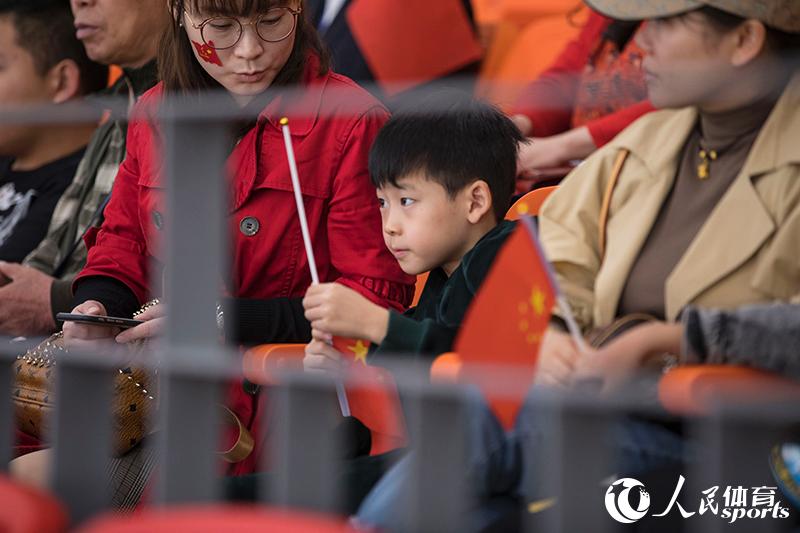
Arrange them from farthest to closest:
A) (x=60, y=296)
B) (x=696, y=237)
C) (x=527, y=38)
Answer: (x=527, y=38), (x=60, y=296), (x=696, y=237)

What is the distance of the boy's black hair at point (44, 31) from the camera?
2682mm

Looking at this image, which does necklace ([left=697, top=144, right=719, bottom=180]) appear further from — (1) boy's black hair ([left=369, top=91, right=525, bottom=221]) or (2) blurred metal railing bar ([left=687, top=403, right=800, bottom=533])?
(2) blurred metal railing bar ([left=687, top=403, right=800, bottom=533])

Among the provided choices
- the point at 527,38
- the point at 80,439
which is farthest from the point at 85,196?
the point at 527,38

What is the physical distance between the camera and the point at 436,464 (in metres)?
1.21

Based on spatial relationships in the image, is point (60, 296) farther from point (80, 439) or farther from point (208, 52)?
point (80, 439)

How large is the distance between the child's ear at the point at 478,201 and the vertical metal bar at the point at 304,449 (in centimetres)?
62

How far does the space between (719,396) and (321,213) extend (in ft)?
3.33

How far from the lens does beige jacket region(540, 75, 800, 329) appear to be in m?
1.53

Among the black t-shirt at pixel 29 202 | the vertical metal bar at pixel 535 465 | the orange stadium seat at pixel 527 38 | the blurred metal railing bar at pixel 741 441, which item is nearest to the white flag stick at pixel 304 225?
the vertical metal bar at pixel 535 465

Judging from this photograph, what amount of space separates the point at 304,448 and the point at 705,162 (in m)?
0.69

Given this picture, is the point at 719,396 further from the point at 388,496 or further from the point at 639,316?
the point at 388,496

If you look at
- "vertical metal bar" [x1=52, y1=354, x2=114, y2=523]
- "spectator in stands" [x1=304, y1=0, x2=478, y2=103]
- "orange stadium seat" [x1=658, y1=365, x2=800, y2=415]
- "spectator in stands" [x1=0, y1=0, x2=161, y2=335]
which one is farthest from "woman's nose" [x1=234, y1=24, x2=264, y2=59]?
"spectator in stands" [x1=304, y1=0, x2=478, y2=103]

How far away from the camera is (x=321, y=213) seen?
2.00 meters

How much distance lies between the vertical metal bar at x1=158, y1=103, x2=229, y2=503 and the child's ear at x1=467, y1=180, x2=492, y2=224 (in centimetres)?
55
